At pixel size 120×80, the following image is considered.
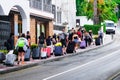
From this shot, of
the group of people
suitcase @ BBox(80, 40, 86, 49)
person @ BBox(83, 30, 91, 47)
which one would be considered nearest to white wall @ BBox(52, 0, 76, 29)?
the group of people

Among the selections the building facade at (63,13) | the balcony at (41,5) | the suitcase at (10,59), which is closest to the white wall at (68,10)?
the building facade at (63,13)

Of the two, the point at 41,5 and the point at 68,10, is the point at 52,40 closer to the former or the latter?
the point at 41,5

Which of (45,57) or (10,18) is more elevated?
(10,18)

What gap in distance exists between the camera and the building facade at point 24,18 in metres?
38.0

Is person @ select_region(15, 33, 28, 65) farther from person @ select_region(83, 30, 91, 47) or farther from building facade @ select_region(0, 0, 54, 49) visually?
person @ select_region(83, 30, 91, 47)

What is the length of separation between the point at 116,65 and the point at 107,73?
4849 mm

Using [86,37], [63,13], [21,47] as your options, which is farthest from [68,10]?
[21,47]

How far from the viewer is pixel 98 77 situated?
920 inches

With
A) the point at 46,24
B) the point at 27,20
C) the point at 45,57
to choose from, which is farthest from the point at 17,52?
the point at 46,24

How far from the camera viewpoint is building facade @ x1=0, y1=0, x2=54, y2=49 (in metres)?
38.0

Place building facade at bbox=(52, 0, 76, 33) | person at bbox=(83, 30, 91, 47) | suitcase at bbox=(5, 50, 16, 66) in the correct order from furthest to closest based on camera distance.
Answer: building facade at bbox=(52, 0, 76, 33), person at bbox=(83, 30, 91, 47), suitcase at bbox=(5, 50, 16, 66)

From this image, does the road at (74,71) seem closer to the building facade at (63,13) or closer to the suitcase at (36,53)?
the suitcase at (36,53)

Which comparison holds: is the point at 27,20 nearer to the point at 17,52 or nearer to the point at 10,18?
the point at 10,18

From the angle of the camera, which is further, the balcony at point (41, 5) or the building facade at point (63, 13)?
the building facade at point (63, 13)
